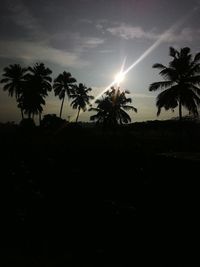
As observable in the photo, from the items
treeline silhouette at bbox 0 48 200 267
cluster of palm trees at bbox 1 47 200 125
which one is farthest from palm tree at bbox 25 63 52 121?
treeline silhouette at bbox 0 48 200 267

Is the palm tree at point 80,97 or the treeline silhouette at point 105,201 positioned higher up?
the palm tree at point 80,97

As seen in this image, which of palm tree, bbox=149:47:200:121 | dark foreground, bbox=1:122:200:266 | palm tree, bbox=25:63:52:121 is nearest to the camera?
dark foreground, bbox=1:122:200:266

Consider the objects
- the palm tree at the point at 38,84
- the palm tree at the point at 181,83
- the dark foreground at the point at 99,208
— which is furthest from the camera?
the palm tree at the point at 38,84

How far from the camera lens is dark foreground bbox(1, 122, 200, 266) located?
34.0ft

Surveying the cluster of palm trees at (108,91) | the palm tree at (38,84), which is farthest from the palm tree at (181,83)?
the palm tree at (38,84)

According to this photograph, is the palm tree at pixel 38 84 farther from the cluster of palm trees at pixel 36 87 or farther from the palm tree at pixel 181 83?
the palm tree at pixel 181 83

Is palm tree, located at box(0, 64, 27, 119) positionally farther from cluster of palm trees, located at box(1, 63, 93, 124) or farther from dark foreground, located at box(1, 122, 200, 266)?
dark foreground, located at box(1, 122, 200, 266)

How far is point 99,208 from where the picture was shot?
14.6 metres

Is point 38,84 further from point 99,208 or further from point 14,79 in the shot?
point 99,208

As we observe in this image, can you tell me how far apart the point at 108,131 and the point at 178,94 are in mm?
16583

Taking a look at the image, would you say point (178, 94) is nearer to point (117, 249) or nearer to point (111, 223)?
point (111, 223)

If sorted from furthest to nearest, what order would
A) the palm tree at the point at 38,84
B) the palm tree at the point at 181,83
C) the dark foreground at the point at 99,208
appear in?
the palm tree at the point at 38,84, the palm tree at the point at 181,83, the dark foreground at the point at 99,208

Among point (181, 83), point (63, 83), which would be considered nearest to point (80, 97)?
point (63, 83)

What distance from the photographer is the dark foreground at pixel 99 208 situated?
34.0 feet
